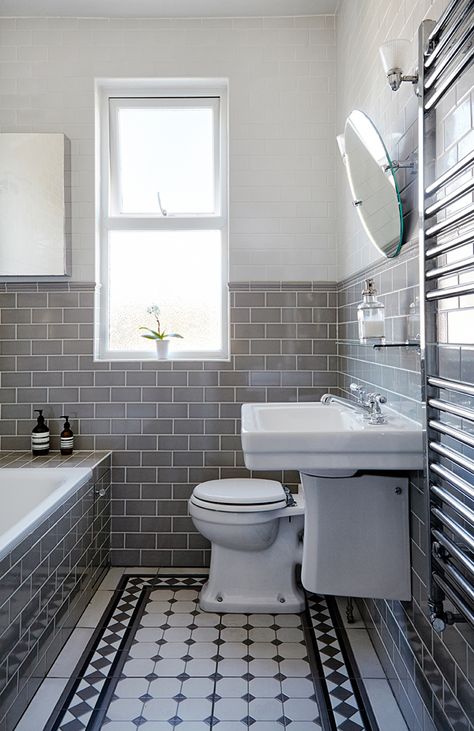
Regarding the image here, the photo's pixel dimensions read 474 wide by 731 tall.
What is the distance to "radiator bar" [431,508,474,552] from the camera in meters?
1.16

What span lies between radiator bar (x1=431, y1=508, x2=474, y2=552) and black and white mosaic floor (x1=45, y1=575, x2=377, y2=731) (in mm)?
898

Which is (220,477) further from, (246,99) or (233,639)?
(246,99)

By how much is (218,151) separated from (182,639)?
2540mm

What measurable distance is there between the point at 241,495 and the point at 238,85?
2199 millimetres

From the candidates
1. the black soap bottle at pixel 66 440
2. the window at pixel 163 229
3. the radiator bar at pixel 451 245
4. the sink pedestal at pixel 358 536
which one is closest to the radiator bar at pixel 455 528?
the sink pedestal at pixel 358 536

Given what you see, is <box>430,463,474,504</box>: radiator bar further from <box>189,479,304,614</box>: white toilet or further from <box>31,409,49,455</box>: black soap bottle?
<box>31,409,49,455</box>: black soap bottle

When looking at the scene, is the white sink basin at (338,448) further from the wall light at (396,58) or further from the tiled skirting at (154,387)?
the tiled skirting at (154,387)

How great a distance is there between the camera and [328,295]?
3.11 meters

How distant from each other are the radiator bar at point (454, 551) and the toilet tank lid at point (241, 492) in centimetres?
121

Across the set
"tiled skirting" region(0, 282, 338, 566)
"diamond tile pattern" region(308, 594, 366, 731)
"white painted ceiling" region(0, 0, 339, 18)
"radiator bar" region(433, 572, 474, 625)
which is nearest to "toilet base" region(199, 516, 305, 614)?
"diamond tile pattern" region(308, 594, 366, 731)

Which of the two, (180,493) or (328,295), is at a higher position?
(328,295)

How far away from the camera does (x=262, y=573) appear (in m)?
2.62

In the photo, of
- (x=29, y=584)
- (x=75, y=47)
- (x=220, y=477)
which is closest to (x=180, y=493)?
(x=220, y=477)

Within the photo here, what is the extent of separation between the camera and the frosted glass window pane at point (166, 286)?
128 inches
